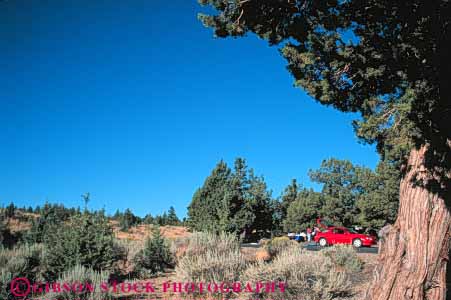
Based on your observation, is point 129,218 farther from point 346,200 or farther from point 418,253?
point 418,253

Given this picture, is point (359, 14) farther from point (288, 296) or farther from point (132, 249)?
point (132, 249)

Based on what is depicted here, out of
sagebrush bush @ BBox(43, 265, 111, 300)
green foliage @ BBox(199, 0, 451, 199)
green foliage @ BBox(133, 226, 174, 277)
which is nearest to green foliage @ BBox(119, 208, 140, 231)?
green foliage @ BBox(133, 226, 174, 277)

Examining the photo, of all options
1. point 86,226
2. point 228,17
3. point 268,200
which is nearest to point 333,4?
point 228,17

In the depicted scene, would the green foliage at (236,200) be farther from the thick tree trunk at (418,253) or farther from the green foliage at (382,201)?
the thick tree trunk at (418,253)

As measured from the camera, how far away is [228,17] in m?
6.83

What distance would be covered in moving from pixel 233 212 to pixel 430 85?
70.5 feet

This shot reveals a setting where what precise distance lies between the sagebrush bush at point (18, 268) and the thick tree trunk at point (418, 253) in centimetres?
727

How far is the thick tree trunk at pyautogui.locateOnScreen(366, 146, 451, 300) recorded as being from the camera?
537 centimetres

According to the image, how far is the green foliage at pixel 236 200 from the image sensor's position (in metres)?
24.8

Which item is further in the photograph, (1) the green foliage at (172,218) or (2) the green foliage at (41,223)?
(1) the green foliage at (172,218)

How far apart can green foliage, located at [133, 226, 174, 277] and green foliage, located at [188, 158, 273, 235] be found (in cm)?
907

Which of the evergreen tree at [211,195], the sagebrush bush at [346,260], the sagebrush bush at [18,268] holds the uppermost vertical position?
the evergreen tree at [211,195]

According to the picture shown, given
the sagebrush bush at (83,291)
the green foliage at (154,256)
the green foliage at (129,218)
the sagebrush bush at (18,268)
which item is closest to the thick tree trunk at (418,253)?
the sagebrush bush at (83,291)

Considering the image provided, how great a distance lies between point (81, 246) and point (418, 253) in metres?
8.38
